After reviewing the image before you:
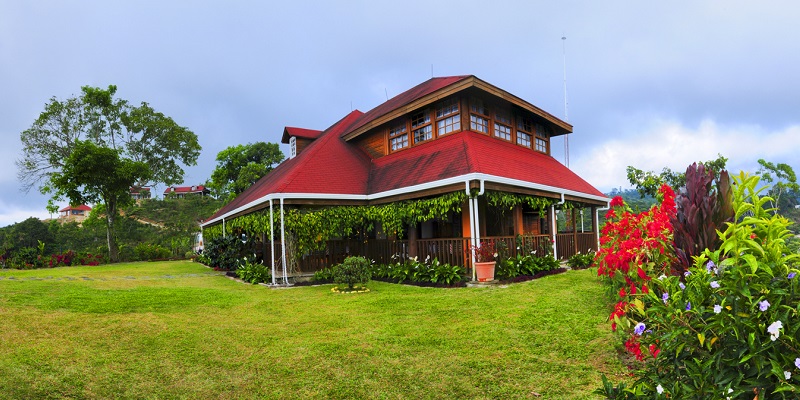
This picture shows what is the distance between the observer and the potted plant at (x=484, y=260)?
1022 cm

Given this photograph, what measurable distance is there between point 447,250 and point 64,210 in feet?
301

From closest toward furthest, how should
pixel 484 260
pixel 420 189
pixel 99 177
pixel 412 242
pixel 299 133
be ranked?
1. pixel 484 260
2. pixel 420 189
3. pixel 412 242
4. pixel 299 133
5. pixel 99 177

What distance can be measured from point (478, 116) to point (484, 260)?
222 inches

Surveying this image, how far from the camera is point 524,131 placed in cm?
1652

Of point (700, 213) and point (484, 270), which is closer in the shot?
point (700, 213)

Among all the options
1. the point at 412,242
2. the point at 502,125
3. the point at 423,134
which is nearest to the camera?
the point at 412,242

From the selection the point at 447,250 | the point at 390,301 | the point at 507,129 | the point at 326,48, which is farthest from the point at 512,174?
the point at 326,48

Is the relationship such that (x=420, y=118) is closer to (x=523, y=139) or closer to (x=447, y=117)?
(x=447, y=117)

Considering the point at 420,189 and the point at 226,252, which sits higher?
the point at 420,189

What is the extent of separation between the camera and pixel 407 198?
12055 mm

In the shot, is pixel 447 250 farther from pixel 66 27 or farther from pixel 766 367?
pixel 66 27

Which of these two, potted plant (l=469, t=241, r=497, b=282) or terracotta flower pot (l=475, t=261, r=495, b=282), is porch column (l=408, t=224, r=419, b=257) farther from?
terracotta flower pot (l=475, t=261, r=495, b=282)

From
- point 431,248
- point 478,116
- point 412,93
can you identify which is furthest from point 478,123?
point 431,248

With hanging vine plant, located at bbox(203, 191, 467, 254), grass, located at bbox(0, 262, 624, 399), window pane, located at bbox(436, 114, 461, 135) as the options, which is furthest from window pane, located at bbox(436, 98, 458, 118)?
grass, located at bbox(0, 262, 624, 399)
